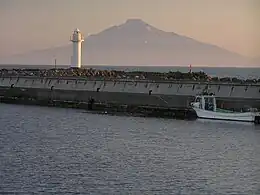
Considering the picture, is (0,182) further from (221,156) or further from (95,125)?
(95,125)

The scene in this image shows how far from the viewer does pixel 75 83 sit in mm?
45406

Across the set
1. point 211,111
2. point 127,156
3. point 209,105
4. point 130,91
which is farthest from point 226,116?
point 127,156

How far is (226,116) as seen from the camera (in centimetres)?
3534

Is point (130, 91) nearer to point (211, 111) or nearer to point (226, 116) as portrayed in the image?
point (211, 111)

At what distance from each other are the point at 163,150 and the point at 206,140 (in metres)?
3.52

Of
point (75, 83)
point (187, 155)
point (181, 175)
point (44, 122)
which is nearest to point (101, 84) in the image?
point (75, 83)

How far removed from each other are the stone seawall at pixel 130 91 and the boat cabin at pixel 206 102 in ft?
3.66

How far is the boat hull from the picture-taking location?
34.4 m

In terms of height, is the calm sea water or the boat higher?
the boat

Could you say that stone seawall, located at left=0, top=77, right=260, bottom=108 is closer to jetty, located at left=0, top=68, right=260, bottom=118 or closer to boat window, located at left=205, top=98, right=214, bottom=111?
jetty, located at left=0, top=68, right=260, bottom=118

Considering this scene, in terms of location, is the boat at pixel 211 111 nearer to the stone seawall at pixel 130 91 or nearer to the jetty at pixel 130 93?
the jetty at pixel 130 93

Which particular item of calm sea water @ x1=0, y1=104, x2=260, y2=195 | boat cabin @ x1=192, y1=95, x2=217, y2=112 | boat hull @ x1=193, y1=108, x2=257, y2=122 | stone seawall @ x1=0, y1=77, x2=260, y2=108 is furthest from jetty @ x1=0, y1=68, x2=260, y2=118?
calm sea water @ x1=0, y1=104, x2=260, y2=195

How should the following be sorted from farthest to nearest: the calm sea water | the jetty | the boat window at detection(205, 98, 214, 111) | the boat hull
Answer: the jetty → the boat window at detection(205, 98, 214, 111) → the boat hull → the calm sea water

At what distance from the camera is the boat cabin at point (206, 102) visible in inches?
1430
